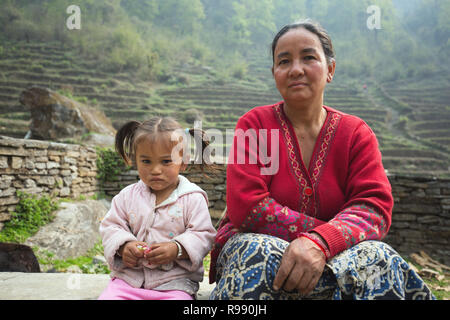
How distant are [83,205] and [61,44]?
2045cm

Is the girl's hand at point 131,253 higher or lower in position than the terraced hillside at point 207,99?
lower

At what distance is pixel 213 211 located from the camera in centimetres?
492

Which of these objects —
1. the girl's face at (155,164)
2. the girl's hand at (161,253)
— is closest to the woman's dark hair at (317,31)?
the girl's face at (155,164)

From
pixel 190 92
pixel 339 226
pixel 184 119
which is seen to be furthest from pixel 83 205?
pixel 190 92

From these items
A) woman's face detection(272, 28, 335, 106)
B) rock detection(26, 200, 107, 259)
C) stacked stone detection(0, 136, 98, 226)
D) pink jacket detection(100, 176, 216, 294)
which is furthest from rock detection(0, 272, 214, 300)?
stacked stone detection(0, 136, 98, 226)

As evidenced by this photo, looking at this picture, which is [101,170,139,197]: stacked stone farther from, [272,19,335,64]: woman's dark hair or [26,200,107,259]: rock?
[272,19,335,64]: woman's dark hair

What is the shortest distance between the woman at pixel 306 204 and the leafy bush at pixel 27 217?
9.27 feet

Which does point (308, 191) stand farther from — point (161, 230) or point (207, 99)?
point (207, 99)

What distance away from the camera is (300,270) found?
2.78 ft

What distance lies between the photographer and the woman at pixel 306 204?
0.87 meters

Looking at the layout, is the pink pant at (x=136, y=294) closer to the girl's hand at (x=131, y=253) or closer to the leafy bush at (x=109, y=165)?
the girl's hand at (x=131, y=253)
